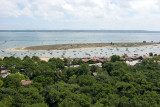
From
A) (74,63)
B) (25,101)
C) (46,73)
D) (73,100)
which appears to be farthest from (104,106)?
(74,63)

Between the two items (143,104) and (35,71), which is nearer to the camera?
(143,104)

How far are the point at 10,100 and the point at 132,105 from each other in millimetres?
9945

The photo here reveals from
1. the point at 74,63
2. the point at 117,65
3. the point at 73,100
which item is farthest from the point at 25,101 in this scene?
the point at 74,63

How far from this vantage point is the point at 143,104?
10883 mm

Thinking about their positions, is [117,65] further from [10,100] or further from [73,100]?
[10,100]

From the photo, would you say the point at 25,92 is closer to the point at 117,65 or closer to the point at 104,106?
the point at 104,106

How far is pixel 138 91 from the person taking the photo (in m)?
13.8

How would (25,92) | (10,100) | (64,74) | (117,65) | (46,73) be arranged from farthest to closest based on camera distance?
1. (117,65)
2. (64,74)
3. (46,73)
4. (25,92)
5. (10,100)

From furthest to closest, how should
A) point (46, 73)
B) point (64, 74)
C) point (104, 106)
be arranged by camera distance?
point (64, 74) < point (46, 73) < point (104, 106)

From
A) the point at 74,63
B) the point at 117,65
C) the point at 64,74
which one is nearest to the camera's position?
the point at 64,74

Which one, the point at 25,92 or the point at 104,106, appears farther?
the point at 25,92

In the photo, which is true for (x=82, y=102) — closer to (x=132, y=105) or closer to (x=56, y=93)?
(x=56, y=93)

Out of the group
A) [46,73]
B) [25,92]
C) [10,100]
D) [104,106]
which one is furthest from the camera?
[46,73]

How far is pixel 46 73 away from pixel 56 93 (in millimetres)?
7416
